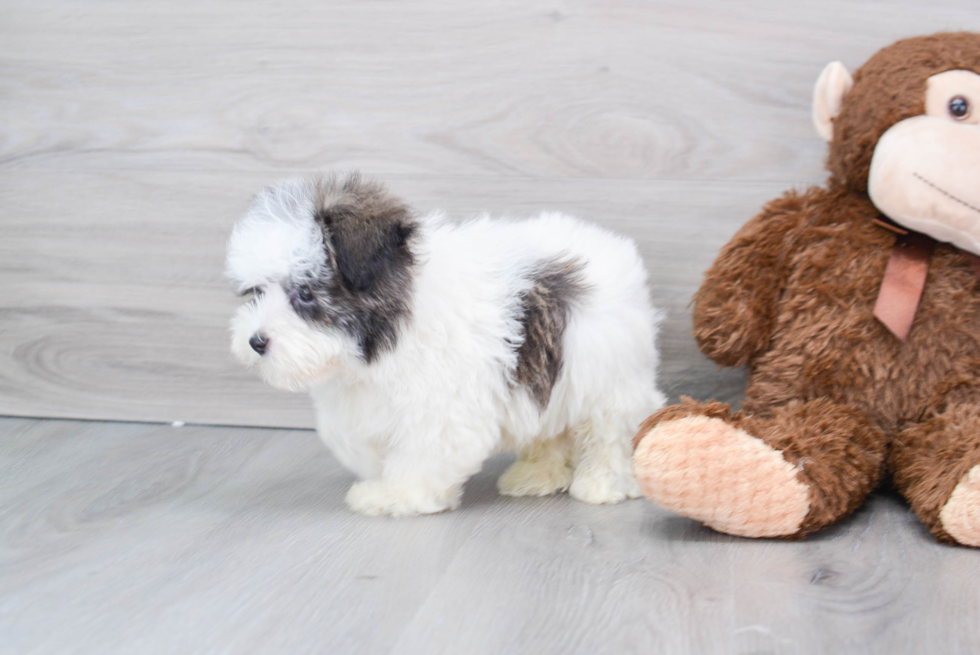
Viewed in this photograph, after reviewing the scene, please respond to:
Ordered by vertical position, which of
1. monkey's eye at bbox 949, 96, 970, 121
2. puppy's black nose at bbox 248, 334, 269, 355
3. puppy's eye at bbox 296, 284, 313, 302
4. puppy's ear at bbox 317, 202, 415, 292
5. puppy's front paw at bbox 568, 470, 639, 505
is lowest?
puppy's front paw at bbox 568, 470, 639, 505

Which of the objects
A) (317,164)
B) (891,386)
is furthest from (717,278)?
(317,164)

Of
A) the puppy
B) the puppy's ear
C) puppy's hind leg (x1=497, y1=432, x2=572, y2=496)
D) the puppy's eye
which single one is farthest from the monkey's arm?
the puppy's eye

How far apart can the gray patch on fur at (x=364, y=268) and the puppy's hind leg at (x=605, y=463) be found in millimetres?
401

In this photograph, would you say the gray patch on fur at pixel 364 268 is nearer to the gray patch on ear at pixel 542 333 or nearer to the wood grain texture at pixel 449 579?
the gray patch on ear at pixel 542 333

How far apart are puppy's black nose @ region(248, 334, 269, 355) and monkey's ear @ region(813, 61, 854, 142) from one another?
994mm

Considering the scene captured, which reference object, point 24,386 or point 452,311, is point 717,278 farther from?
point 24,386

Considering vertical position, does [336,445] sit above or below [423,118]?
below

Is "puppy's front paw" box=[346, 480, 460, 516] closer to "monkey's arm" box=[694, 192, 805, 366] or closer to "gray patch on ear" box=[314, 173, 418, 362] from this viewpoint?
"gray patch on ear" box=[314, 173, 418, 362]

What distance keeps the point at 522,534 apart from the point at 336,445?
1.13 feet

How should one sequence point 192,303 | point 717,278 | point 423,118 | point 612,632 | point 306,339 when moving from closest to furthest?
point 612,632
point 306,339
point 717,278
point 423,118
point 192,303

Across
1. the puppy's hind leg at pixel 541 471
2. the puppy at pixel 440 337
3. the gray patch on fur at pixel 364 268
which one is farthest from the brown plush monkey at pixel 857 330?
the gray patch on fur at pixel 364 268

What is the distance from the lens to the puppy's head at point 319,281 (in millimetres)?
1215

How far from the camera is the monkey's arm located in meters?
1.46

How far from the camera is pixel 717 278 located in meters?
1.48
